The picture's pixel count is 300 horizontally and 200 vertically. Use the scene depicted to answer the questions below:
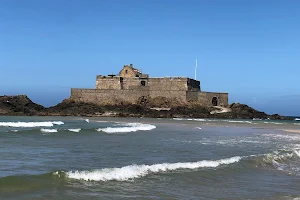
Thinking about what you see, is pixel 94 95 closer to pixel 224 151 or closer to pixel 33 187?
pixel 224 151

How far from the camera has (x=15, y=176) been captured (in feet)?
23.6

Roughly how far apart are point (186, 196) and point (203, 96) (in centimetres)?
4281

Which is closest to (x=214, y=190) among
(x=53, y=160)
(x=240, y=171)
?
(x=240, y=171)

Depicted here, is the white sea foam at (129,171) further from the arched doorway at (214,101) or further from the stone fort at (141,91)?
the arched doorway at (214,101)

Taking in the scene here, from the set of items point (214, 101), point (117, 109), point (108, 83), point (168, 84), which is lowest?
point (117, 109)

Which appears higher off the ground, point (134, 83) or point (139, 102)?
point (134, 83)

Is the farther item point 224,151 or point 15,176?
point 224,151

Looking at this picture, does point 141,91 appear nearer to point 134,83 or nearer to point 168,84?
point 134,83

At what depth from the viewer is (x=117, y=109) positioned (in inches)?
1859

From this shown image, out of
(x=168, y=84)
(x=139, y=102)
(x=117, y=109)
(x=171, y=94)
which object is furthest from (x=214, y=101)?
(x=117, y=109)

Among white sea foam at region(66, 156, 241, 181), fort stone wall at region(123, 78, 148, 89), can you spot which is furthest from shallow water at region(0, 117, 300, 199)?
fort stone wall at region(123, 78, 148, 89)

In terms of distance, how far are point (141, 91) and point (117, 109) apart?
13.1ft

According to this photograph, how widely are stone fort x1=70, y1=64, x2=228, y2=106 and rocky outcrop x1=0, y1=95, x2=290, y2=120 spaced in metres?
0.80

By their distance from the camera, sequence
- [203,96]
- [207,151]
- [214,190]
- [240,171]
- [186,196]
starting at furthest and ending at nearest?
[203,96] < [207,151] < [240,171] < [214,190] < [186,196]
